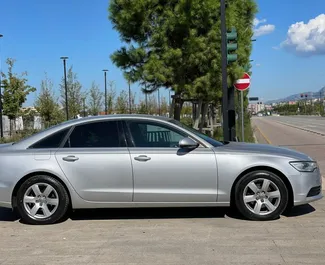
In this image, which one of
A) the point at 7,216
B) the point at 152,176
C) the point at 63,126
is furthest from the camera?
the point at 7,216

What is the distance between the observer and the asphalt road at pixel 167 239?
4797 mm

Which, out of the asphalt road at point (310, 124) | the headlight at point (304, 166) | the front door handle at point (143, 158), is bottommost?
the asphalt road at point (310, 124)

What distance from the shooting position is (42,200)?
20.8ft

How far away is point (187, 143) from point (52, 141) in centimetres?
199

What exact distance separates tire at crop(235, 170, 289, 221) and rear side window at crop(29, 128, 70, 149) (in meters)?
2.61

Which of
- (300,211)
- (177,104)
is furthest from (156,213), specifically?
(177,104)

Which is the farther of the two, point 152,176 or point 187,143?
point 152,176

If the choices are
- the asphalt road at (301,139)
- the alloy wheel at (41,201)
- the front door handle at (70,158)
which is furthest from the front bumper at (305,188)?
the asphalt road at (301,139)

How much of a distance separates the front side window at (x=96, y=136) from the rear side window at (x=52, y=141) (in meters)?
0.11

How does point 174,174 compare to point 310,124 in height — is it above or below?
above

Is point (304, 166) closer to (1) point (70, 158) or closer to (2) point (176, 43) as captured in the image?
(1) point (70, 158)

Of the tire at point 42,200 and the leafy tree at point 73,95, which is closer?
the tire at point 42,200

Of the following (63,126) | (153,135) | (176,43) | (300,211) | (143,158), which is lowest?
(300,211)

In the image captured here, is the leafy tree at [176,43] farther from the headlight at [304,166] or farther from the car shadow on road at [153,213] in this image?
the headlight at [304,166]
